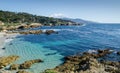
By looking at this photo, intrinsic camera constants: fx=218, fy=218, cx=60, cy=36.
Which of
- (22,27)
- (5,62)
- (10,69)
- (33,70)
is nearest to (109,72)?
(33,70)

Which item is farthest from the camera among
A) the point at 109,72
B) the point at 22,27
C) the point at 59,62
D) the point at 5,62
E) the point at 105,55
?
the point at 22,27

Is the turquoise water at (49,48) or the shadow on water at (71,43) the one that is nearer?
the turquoise water at (49,48)

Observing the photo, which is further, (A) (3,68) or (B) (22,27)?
(B) (22,27)

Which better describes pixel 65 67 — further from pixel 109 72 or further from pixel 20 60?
pixel 20 60

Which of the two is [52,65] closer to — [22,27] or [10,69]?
[10,69]

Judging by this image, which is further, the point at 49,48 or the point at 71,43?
the point at 71,43

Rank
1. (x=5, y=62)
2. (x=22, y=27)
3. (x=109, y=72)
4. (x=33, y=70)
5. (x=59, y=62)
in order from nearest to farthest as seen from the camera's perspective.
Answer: (x=109, y=72)
(x=33, y=70)
(x=5, y=62)
(x=59, y=62)
(x=22, y=27)

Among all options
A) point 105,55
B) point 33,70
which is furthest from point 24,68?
point 105,55

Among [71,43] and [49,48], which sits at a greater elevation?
[49,48]

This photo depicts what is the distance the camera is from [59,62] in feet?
200

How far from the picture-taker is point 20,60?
6269cm

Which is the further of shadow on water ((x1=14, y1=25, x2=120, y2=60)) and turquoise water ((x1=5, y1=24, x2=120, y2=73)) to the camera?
shadow on water ((x1=14, y1=25, x2=120, y2=60))

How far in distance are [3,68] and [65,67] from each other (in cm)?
1505

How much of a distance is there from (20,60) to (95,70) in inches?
956
